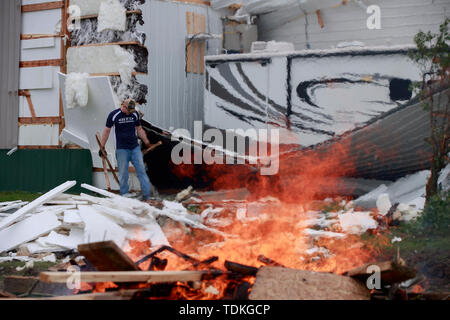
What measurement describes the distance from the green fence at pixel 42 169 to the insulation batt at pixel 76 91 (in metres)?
1.50

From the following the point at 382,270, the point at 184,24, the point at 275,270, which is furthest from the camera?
the point at 184,24

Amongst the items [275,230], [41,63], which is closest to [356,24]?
[275,230]

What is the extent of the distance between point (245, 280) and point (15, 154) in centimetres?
1060

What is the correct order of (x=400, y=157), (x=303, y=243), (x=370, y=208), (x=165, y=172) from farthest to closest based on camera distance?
(x=165, y=172)
(x=400, y=157)
(x=370, y=208)
(x=303, y=243)

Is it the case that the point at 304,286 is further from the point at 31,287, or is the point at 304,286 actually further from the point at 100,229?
the point at 100,229

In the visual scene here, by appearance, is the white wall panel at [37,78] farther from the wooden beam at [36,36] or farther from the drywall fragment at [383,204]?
the drywall fragment at [383,204]

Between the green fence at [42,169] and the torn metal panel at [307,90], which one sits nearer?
the torn metal panel at [307,90]

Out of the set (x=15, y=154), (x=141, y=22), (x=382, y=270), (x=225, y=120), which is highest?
(x=141, y=22)

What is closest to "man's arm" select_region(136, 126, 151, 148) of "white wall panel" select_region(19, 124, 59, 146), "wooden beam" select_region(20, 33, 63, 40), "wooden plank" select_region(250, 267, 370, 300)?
"white wall panel" select_region(19, 124, 59, 146)

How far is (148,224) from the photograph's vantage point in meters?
7.69

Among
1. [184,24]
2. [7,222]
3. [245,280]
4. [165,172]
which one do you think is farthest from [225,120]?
[245,280]

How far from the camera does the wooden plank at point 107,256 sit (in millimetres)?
4664

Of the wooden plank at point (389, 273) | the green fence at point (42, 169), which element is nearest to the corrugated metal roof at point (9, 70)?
the green fence at point (42, 169)

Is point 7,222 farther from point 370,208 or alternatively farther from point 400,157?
point 400,157
